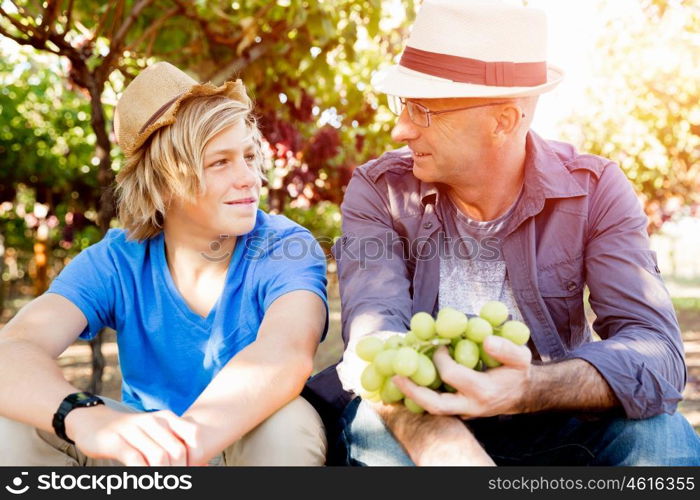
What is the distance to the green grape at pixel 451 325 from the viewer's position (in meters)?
2.01

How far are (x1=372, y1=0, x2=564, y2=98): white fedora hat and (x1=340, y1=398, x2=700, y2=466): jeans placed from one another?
3.69 feet

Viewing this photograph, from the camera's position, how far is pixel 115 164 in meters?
9.10

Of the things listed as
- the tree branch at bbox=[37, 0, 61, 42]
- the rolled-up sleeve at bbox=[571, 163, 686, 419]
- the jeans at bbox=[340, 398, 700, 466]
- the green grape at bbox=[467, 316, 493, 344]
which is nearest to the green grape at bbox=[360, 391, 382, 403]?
the jeans at bbox=[340, 398, 700, 466]

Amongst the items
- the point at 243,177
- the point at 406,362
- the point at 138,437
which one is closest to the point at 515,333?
the point at 406,362

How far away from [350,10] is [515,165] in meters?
2.89

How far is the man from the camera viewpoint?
7.82ft

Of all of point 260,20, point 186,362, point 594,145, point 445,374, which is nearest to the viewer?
point 445,374

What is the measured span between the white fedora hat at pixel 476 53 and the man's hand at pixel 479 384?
105 cm

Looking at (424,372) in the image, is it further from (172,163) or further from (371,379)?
(172,163)

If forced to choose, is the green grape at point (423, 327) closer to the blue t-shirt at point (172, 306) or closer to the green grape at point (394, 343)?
the green grape at point (394, 343)

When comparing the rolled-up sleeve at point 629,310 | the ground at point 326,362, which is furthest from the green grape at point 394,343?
the ground at point 326,362

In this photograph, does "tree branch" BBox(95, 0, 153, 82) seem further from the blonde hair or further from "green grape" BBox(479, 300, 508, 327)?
"green grape" BBox(479, 300, 508, 327)
